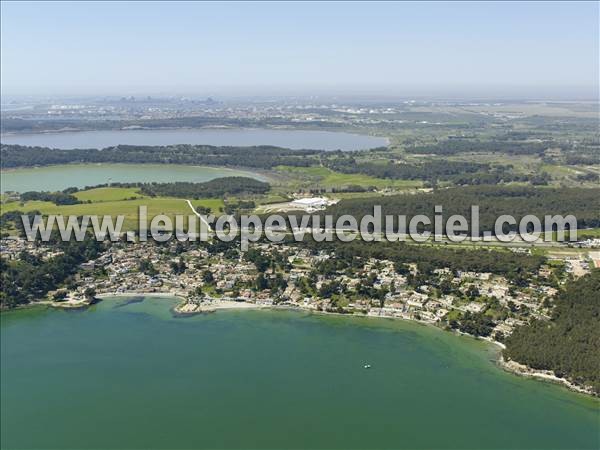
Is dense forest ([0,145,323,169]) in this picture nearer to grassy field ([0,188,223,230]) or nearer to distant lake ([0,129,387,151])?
distant lake ([0,129,387,151])

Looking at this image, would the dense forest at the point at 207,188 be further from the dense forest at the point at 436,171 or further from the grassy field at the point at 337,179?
the dense forest at the point at 436,171

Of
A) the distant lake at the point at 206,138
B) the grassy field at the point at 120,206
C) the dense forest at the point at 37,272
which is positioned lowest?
the dense forest at the point at 37,272

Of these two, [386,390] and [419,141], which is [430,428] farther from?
[419,141]

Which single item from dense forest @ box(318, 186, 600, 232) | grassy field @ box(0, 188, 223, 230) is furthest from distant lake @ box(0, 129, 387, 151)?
grassy field @ box(0, 188, 223, 230)

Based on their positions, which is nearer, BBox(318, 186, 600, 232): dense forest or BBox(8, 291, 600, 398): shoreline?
BBox(8, 291, 600, 398): shoreline

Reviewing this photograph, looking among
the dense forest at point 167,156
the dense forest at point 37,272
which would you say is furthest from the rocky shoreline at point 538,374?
the dense forest at point 167,156
